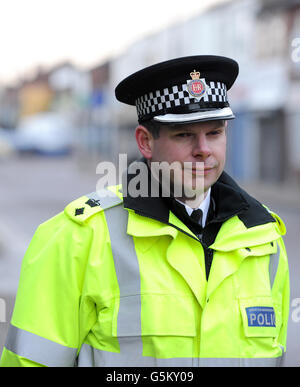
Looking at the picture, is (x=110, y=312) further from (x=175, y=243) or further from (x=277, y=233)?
(x=277, y=233)

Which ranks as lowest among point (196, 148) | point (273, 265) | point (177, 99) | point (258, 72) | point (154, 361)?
point (154, 361)

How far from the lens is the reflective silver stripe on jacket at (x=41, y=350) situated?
211cm

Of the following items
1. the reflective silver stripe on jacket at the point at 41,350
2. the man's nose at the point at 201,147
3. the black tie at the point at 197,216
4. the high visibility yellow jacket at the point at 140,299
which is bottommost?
the reflective silver stripe on jacket at the point at 41,350

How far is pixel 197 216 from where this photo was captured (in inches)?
91.4

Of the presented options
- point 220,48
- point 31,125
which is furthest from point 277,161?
point 31,125

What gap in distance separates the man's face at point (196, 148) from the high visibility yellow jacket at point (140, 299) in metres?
0.20

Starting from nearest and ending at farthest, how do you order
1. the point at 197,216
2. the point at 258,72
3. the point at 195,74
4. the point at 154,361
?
the point at 154,361 < the point at 195,74 < the point at 197,216 < the point at 258,72

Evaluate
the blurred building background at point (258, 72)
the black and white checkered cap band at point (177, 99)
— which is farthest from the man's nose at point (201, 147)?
the blurred building background at point (258, 72)

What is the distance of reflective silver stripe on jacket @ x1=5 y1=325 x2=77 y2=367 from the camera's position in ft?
6.91

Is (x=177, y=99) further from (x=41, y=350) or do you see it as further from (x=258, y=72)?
(x=258, y=72)

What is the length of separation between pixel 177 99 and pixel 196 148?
0.21 m

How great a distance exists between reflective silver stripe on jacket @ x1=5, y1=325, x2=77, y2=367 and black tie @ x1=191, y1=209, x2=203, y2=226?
26.5 inches

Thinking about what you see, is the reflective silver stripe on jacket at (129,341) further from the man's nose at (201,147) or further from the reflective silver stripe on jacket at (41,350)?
the man's nose at (201,147)

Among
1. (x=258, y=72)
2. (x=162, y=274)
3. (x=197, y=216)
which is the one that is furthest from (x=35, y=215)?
(x=258, y=72)
